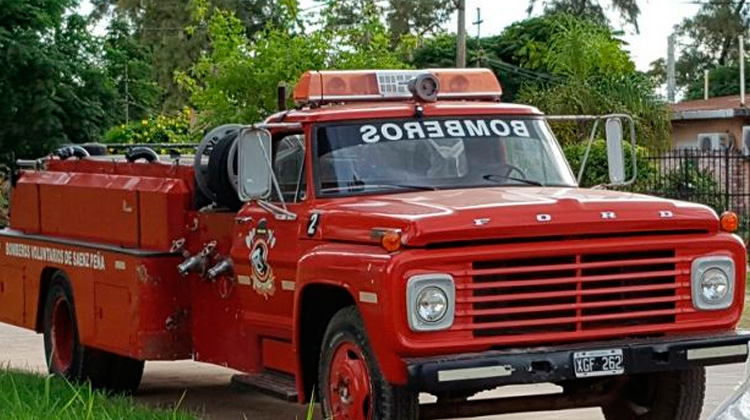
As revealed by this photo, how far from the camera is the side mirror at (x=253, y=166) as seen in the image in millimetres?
9633

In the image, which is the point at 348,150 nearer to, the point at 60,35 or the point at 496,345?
the point at 496,345

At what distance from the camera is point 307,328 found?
31.4 feet

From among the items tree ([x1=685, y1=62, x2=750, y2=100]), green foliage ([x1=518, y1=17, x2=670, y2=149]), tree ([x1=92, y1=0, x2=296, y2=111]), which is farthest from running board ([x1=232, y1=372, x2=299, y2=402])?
tree ([x1=92, y1=0, x2=296, y2=111])

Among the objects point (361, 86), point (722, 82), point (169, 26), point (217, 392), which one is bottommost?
point (217, 392)

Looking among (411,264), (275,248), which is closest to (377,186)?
(275,248)

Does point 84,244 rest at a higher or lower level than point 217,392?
higher

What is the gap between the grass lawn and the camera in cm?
933

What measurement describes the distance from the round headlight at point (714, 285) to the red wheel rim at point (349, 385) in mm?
1936

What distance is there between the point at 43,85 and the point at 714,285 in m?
30.9

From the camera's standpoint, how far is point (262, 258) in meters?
10.0

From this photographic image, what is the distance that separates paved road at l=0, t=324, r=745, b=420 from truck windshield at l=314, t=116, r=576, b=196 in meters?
1.91

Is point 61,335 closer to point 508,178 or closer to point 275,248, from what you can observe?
point 275,248

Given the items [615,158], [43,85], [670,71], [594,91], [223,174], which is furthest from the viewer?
[670,71]

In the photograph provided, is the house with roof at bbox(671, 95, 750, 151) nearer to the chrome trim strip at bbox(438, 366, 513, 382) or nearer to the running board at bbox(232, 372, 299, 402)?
the running board at bbox(232, 372, 299, 402)
